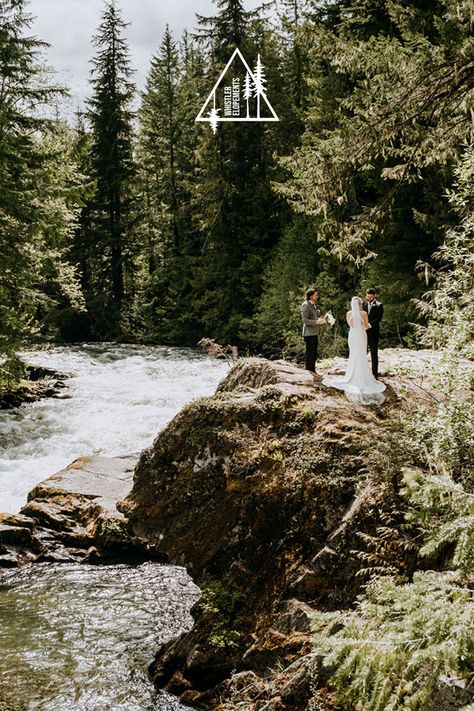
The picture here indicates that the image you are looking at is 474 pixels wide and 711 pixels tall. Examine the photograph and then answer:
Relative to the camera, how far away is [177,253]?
3575 cm

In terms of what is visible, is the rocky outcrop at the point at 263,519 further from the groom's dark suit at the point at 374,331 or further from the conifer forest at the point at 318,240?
the groom's dark suit at the point at 374,331

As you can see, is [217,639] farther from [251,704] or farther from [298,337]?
[298,337]

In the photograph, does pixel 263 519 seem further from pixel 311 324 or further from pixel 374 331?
pixel 374 331

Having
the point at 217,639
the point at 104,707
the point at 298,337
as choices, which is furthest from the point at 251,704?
the point at 298,337

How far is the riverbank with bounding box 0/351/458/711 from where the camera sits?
18.6ft

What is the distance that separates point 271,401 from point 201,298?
25.5 meters

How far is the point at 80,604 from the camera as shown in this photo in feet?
28.2

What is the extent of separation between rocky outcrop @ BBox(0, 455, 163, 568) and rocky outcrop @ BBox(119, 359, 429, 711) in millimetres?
2560

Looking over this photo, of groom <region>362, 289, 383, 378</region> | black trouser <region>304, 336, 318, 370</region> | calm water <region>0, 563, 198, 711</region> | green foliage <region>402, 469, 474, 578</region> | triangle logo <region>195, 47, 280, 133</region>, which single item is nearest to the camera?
green foliage <region>402, 469, 474, 578</region>

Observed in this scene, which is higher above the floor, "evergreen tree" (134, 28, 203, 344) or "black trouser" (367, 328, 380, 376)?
"evergreen tree" (134, 28, 203, 344)

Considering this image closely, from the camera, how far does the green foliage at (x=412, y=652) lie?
347cm

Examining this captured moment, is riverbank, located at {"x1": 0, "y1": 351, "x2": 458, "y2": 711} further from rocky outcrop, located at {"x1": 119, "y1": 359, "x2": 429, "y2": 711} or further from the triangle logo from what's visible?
the triangle logo

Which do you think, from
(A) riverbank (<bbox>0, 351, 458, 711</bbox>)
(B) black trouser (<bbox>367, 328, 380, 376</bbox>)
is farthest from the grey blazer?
(A) riverbank (<bbox>0, 351, 458, 711</bbox>)

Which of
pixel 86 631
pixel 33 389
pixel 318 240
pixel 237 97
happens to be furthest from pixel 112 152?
pixel 86 631
